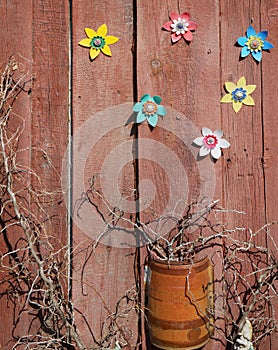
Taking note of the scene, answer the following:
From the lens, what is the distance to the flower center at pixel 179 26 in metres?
1.49

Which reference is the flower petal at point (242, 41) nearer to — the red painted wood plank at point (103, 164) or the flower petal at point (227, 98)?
the flower petal at point (227, 98)

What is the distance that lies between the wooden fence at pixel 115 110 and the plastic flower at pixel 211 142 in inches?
1.2

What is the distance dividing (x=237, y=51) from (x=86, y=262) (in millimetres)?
872

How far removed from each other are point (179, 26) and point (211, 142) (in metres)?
0.40

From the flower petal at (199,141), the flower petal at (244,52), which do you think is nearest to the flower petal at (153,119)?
the flower petal at (199,141)

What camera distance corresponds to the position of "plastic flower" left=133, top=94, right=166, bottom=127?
147cm

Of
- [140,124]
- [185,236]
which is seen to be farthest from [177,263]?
[140,124]

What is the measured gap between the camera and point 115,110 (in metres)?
1.51

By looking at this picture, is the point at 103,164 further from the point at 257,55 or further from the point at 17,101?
the point at 257,55

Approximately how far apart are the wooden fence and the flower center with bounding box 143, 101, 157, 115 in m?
0.04

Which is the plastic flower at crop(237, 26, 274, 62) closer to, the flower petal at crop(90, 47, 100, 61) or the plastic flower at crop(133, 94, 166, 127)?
the plastic flower at crop(133, 94, 166, 127)

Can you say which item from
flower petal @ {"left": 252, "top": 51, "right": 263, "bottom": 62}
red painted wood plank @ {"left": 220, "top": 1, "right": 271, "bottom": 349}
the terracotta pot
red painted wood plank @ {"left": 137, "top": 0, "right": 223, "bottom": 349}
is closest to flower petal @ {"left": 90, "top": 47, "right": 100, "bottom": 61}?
red painted wood plank @ {"left": 137, "top": 0, "right": 223, "bottom": 349}

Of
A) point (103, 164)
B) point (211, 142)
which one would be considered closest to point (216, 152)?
point (211, 142)

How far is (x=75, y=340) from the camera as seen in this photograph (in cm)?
138
